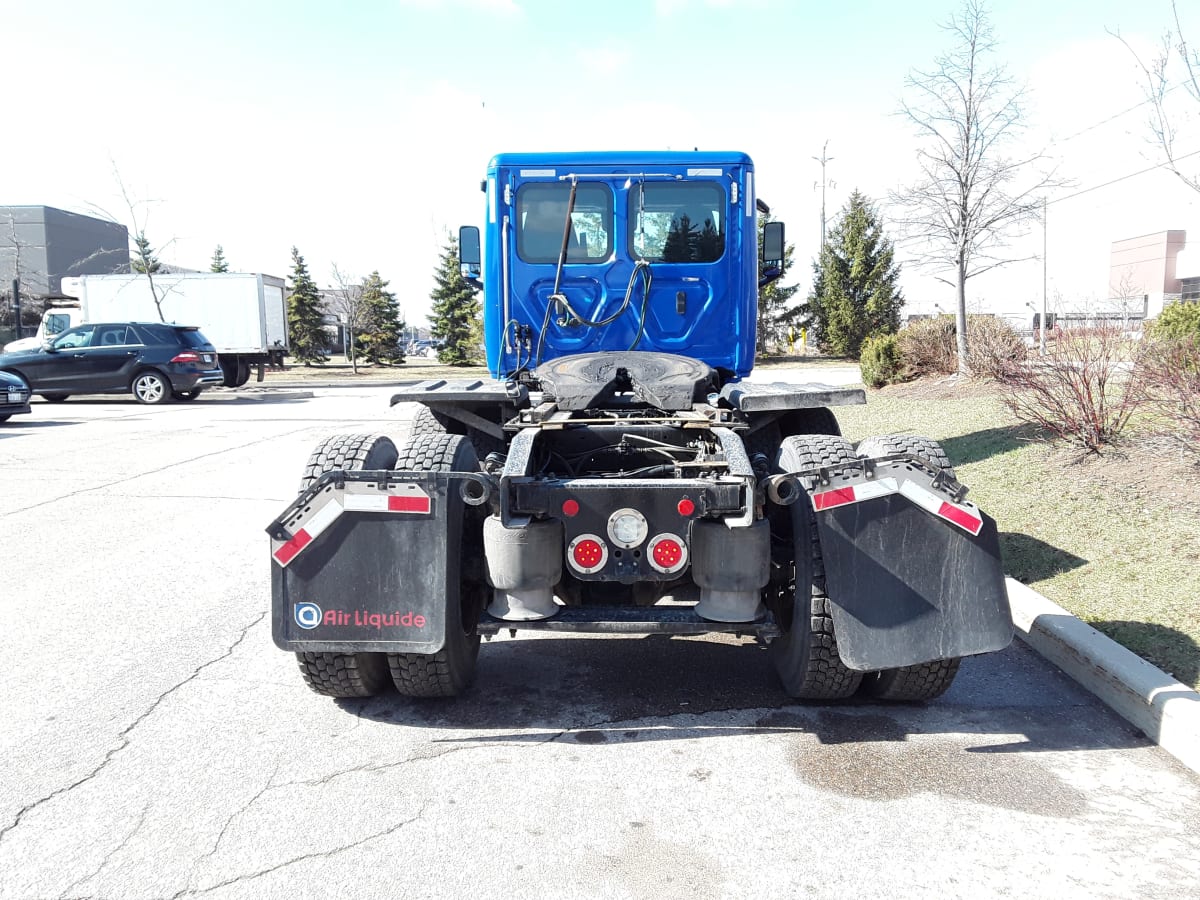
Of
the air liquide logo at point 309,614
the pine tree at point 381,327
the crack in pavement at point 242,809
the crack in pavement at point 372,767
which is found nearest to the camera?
the crack in pavement at point 242,809

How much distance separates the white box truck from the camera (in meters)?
27.3

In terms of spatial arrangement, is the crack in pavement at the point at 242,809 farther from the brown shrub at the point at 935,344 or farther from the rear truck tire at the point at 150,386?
the rear truck tire at the point at 150,386

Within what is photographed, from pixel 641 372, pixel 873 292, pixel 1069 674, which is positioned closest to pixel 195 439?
pixel 641 372

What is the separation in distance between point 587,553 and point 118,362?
1954 cm

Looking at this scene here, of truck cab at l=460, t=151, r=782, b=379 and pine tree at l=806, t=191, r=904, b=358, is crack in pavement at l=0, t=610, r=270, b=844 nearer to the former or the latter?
truck cab at l=460, t=151, r=782, b=379

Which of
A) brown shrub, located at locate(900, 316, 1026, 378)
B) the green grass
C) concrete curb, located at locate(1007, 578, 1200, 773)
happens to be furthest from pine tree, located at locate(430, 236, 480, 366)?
concrete curb, located at locate(1007, 578, 1200, 773)

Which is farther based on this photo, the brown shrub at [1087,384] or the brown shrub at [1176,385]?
the brown shrub at [1087,384]

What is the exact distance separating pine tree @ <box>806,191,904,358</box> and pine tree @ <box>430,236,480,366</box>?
17.7 meters

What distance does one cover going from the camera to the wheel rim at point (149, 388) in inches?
794

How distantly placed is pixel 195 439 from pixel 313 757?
1145cm

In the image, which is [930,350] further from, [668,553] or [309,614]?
[309,614]

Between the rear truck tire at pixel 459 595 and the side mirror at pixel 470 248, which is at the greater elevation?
the side mirror at pixel 470 248

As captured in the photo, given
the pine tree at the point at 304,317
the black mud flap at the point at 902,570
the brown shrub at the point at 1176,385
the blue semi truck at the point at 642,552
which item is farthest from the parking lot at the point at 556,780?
the pine tree at the point at 304,317

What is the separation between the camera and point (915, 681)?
3.82 metres
